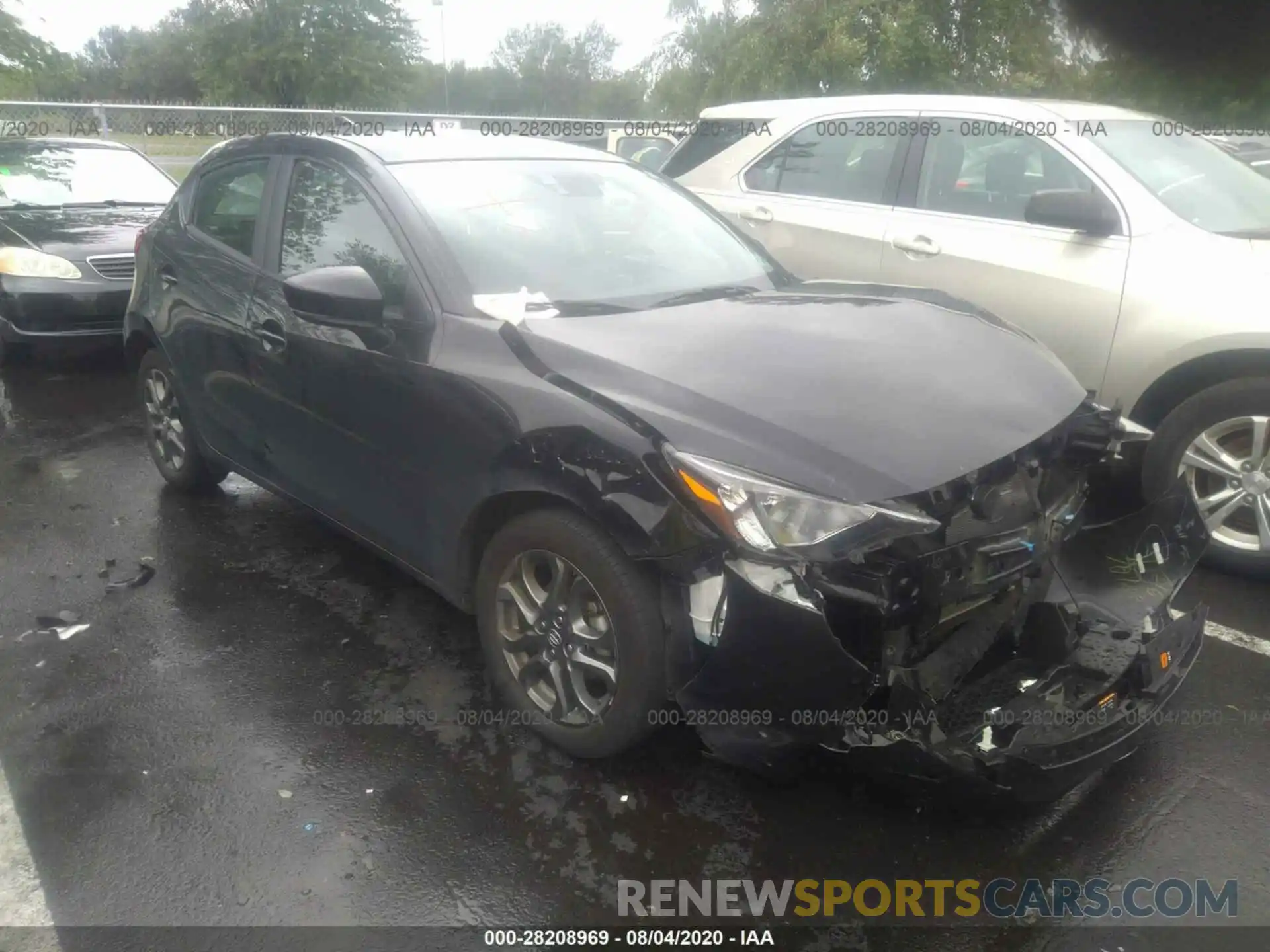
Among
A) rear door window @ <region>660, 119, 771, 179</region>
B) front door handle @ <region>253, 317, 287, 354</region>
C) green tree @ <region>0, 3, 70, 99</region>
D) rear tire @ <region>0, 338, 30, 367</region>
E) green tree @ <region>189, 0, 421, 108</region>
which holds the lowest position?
rear tire @ <region>0, 338, 30, 367</region>

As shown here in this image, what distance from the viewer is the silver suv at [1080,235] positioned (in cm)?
373

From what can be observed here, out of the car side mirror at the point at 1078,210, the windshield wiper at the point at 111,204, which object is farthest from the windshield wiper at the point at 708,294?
the windshield wiper at the point at 111,204

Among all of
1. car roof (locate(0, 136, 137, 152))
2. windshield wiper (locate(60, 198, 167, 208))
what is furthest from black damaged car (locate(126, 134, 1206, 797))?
car roof (locate(0, 136, 137, 152))

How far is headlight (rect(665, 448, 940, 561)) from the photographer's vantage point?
2176 millimetres

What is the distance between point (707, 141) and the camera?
233 inches

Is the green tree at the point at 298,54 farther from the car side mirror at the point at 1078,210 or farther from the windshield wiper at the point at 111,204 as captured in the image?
the car side mirror at the point at 1078,210

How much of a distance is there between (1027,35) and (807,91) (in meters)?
14.2

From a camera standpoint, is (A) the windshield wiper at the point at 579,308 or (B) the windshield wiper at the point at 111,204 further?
(B) the windshield wiper at the point at 111,204

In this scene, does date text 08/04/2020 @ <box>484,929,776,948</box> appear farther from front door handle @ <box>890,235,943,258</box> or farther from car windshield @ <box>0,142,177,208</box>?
car windshield @ <box>0,142,177,208</box>

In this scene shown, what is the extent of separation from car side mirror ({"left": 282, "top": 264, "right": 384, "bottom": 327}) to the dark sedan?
3.93m

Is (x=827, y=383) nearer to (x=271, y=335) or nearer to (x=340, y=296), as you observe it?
(x=340, y=296)

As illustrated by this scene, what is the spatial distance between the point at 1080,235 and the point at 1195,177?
28.7 inches

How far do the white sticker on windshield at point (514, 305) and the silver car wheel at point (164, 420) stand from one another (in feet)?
7.83

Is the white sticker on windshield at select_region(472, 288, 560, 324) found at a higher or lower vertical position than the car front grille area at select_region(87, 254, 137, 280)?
higher
